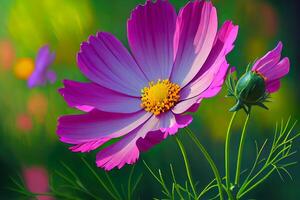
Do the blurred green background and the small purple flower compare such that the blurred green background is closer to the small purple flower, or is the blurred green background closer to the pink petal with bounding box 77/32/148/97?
the small purple flower

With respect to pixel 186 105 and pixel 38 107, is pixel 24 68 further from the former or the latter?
pixel 186 105

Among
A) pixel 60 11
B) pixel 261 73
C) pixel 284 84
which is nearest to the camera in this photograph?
pixel 261 73

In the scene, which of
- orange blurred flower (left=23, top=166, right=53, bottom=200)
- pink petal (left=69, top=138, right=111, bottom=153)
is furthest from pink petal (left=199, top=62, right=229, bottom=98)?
orange blurred flower (left=23, top=166, right=53, bottom=200)

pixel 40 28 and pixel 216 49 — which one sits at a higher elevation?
pixel 40 28

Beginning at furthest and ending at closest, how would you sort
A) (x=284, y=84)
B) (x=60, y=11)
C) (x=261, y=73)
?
(x=60, y=11) < (x=284, y=84) < (x=261, y=73)

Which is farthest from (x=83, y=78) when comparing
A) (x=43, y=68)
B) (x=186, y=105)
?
(x=186, y=105)

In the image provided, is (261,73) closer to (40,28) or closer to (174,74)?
(174,74)

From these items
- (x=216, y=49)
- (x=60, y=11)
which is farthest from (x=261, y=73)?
(x=60, y=11)
